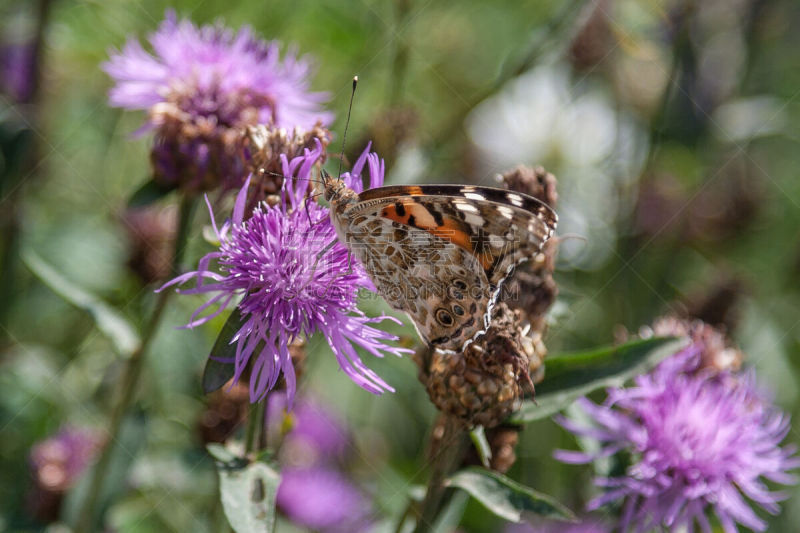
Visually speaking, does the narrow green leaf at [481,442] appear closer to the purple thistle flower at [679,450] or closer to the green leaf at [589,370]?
the green leaf at [589,370]

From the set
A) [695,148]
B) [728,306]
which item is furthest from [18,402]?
[695,148]

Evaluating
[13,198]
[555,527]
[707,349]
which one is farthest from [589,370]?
[13,198]

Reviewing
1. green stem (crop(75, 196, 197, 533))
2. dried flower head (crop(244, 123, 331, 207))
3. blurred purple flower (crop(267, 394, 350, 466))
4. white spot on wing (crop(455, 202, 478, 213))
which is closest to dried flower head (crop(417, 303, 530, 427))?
white spot on wing (crop(455, 202, 478, 213))

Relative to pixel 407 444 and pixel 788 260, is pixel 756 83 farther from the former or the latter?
pixel 407 444

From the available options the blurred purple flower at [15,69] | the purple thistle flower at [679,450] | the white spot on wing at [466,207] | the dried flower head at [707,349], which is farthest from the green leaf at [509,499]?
the blurred purple flower at [15,69]

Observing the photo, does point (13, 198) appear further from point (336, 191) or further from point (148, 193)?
point (336, 191)
